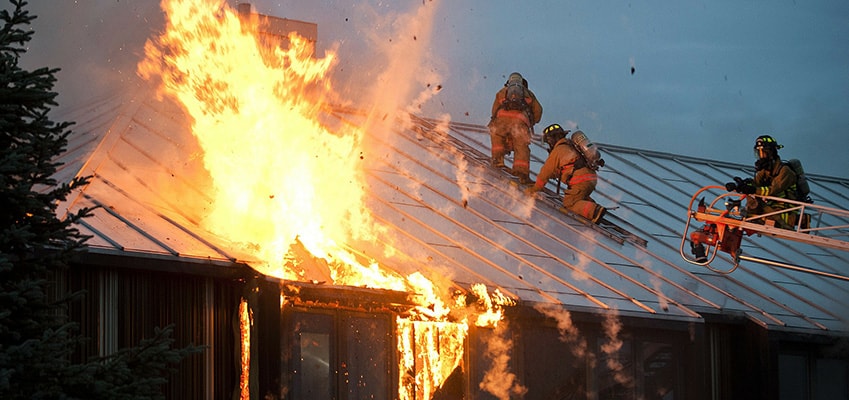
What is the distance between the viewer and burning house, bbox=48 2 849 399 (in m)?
12.5

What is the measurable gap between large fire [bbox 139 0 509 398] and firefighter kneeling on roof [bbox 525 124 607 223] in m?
3.26

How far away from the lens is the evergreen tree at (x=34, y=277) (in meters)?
8.77

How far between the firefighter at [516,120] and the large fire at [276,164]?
256 centimetres

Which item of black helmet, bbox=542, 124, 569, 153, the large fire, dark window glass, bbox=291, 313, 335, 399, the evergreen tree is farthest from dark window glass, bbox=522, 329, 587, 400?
the evergreen tree

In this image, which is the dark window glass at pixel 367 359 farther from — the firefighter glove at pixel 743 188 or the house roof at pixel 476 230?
the firefighter glove at pixel 743 188

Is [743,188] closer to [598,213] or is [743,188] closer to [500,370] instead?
[598,213]

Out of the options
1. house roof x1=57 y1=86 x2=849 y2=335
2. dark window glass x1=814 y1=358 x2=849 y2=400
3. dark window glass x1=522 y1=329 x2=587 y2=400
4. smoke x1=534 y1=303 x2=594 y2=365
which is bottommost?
dark window glass x1=814 y1=358 x2=849 y2=400

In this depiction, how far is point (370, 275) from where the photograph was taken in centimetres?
1393

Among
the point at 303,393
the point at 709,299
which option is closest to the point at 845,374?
the point at 709,299

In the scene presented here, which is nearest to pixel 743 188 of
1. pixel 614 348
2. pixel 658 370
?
pixel 658 370

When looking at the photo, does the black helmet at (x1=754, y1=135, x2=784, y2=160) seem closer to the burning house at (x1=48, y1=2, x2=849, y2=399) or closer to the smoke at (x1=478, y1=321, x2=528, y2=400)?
the burning house at (x1=48, y1=2, x2=849, y2=399)

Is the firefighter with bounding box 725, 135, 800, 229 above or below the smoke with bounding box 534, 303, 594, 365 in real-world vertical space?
above

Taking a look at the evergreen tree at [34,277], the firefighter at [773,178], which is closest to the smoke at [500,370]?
the evergreen tree at [34,277]

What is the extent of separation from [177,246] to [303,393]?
2.11 m
